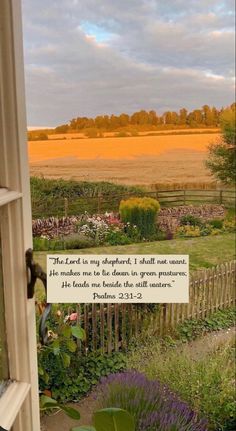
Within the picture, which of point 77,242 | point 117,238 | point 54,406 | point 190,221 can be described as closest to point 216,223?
point 190,221

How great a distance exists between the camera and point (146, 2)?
3.41ft

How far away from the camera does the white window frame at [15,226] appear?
681 mm

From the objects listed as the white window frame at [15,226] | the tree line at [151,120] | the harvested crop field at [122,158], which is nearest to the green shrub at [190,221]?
the harvested crop field at [122,158]

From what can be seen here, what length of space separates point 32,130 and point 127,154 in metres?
0.26

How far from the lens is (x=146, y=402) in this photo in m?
1.17

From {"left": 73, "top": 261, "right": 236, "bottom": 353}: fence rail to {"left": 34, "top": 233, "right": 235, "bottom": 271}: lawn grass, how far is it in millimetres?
34

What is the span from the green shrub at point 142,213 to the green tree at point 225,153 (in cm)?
21

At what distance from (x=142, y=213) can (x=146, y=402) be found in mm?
554

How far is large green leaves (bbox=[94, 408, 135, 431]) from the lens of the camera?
0.84 m

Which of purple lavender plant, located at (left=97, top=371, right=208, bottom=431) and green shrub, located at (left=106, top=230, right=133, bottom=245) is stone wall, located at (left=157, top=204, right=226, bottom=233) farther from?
purple lavender plant, located at (left=97, top=371, right=208, bottom=431)

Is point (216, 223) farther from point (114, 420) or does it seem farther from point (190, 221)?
point (114, 420)

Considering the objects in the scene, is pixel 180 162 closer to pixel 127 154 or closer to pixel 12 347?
pixel 127 154

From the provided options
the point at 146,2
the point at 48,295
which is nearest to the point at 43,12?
the point at 146,2

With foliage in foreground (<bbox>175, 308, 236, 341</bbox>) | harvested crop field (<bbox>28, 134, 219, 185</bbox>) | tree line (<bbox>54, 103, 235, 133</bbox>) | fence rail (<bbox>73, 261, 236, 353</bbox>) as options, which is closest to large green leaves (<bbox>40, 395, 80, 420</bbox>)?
fence rail (<bbox>73, 261, 236, 353</bbox>)
